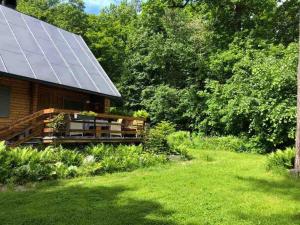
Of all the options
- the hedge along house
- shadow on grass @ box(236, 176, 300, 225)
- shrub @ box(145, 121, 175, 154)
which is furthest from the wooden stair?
shadow on grass @ box(236, 176, 300, 225)

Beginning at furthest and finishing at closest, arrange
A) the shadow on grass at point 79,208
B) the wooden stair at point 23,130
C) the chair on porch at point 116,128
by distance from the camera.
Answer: the chair on porch at point 116,128 → the wooden stair at point 23,130 → the shadow on grass at point 79,208

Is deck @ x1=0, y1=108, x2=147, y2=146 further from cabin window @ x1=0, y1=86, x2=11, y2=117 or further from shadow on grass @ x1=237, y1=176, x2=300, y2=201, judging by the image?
shadow on grass @ x1=237, y1=176, x2=300, y2=201

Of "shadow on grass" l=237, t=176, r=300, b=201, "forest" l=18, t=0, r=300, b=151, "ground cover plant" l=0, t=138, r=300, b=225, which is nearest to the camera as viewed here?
"ground cover plant" l=0, t=138, r=300, b=225

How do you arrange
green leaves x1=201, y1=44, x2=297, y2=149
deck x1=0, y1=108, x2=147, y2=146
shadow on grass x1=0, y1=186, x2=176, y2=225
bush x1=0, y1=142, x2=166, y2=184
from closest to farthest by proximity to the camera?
shadow on grass x1=0, y1=186, x2=176, y2=225
bush x1=0, y1=142, x2=166, y2=184
deck x1=0, y1=108, x2=147, y2=146
green leaves x1=201, y1=44, x2=297, y2=149

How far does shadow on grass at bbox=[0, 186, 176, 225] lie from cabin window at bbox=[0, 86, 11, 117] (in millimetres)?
6512

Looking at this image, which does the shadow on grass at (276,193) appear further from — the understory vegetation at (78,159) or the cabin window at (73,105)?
the cabin window at (73,105)

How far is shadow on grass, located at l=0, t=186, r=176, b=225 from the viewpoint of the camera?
656cm

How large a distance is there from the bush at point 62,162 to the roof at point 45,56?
3.51 m

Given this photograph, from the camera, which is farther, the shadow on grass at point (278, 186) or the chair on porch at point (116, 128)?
the chair on porch at point (116, 128)

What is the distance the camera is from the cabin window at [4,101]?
1439 centimetres

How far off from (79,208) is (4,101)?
28.0 ft

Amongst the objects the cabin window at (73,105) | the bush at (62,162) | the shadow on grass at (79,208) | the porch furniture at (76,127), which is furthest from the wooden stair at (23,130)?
the shadow on grass at (79,208)

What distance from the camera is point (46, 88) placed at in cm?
1662

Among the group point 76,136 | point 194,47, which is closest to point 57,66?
point 76,136
